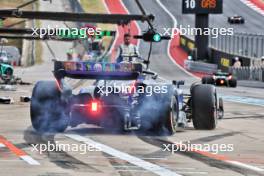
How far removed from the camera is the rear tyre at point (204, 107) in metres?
15.4

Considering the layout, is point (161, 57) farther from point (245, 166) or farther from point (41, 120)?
point (245, 166)

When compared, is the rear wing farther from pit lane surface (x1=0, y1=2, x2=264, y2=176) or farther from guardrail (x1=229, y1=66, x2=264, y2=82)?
guardrail (x1=229, y1=66, x2=264, y2=82)

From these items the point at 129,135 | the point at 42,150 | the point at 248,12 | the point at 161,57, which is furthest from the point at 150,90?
the point at 248,12

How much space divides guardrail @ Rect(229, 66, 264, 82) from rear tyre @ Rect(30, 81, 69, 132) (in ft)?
95.2

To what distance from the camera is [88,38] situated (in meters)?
15.1

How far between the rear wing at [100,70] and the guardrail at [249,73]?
29.0 m

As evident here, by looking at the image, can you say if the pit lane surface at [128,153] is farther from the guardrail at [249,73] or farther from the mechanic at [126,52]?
the guardrail at [249,73]

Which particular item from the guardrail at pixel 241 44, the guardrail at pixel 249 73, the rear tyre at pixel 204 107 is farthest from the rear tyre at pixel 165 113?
Answer: the guardrail at pixel 241 44

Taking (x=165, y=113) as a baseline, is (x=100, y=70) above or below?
above

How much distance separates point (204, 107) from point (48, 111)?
9.93ft

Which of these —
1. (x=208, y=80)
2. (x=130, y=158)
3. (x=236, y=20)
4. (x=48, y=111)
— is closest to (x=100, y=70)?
(x=48, y=111)

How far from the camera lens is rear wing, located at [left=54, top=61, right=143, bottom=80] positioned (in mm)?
14453

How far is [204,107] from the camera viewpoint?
15500 mm

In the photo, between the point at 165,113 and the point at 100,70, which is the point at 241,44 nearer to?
the point at 100,70
